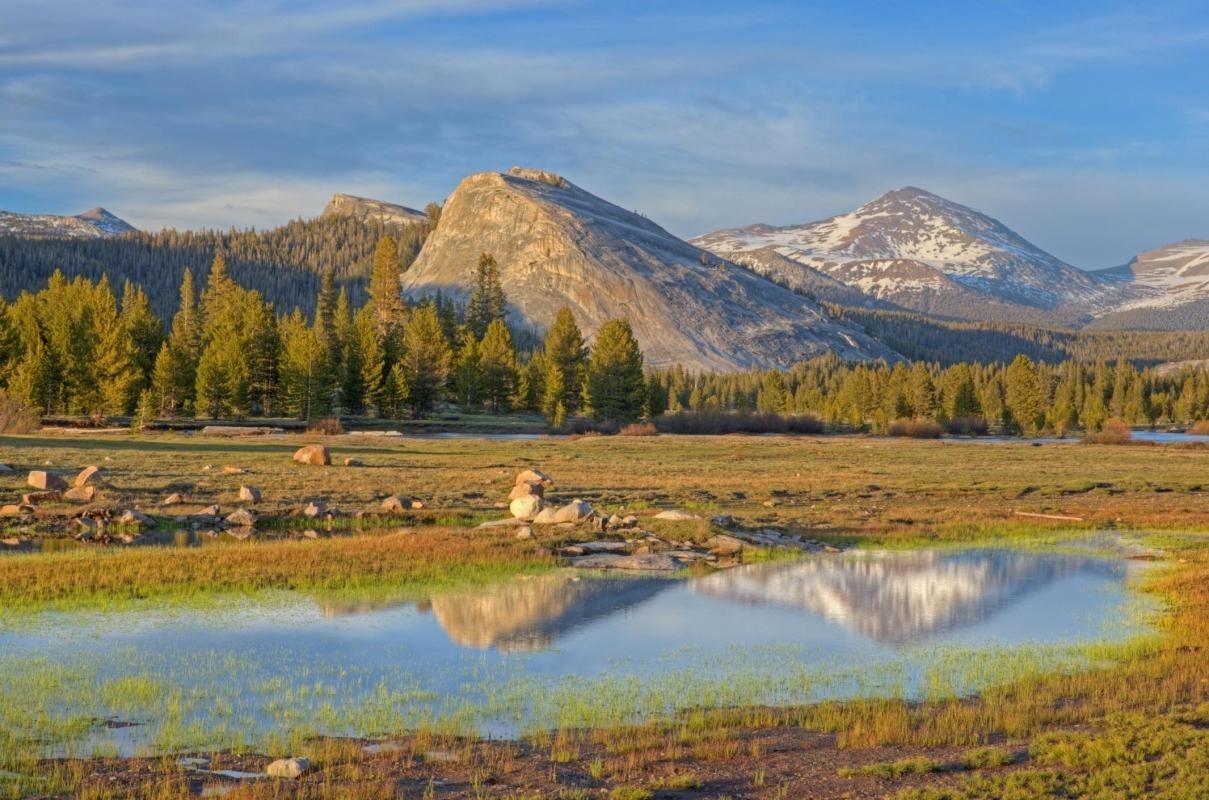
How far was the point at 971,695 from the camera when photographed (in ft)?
57.4

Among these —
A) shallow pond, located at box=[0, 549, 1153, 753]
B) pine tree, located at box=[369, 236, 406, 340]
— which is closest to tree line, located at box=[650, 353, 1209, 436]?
pine tree, located at box=[369, 236, 406, 340]

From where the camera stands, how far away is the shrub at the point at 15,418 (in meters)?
72.1

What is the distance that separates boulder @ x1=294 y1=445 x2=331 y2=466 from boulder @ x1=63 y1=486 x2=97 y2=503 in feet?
50.3

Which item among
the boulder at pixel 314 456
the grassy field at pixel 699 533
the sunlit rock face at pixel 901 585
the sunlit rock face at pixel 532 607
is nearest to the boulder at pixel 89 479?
the grassy field at pixel 699 533

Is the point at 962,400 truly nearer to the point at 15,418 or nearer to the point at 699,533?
the point at 15,418

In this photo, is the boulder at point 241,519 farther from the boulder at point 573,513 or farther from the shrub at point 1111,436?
the shrub at point 1111,436

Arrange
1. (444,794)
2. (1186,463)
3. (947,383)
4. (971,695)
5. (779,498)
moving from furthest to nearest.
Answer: (947,383), (1186,463), (779,498), (971,695), (444,794)

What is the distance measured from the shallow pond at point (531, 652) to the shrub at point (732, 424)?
81.7m

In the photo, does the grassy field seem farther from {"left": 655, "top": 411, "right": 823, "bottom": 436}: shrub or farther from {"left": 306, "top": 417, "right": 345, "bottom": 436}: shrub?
{"left": 655, "top": 411, "right": 823, "bottom": 436}: shrub

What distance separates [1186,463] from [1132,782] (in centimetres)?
7524

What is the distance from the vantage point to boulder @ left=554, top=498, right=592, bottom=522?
3688 centimetres

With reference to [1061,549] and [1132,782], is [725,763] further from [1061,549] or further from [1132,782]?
[1061,549]

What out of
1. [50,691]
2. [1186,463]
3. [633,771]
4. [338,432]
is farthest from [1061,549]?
[338,432]

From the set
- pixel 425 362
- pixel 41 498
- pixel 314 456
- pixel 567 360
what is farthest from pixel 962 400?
pixel 41 498
